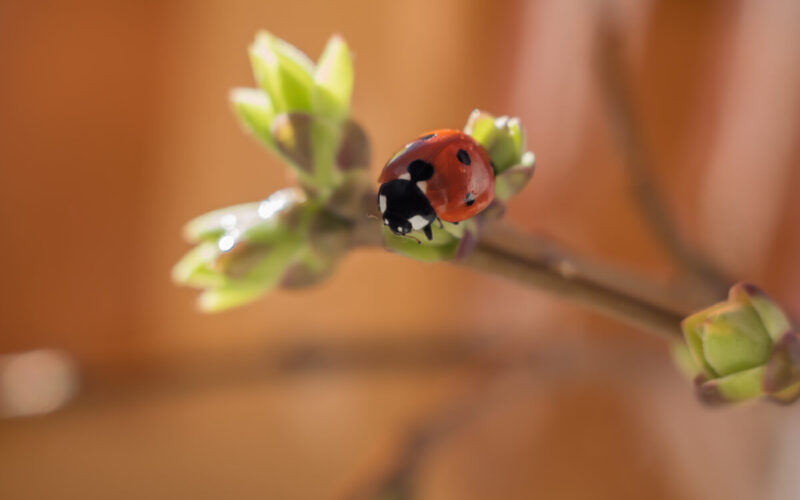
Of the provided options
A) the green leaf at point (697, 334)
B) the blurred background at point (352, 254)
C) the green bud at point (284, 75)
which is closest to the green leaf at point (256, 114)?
the green bud at point (284, 75)

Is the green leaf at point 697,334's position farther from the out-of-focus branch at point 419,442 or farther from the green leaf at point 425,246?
the out-of-focus branch at point 419,442

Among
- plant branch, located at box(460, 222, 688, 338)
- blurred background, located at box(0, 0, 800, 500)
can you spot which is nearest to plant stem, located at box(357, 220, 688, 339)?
plant branch, located at box(460, 222, 688, 338)

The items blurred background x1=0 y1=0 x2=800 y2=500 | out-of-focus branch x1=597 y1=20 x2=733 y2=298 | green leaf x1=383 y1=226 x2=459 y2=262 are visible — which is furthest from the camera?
blurred background x1=0 y1=0 x2=800 y2=500

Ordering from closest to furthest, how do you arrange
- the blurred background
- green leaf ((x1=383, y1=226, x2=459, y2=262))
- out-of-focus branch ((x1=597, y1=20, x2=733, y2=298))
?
green leaf ((x1=383, y1=226, x2=459, y2=262)) → out-of-focus branch ((x1=597, y1=20, x2=733, y2=298)) → the blurred background

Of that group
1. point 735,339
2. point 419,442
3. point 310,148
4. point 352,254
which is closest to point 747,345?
point 735,339

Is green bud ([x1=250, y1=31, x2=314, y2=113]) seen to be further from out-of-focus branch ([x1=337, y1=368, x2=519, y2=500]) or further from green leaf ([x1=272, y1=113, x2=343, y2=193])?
out-of-focus branch ([x1=337, y1=368, x2=519, y2=500])

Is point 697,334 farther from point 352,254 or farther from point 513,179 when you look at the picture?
point 352,254

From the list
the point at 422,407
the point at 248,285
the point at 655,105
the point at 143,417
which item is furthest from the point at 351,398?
the point at 248,285
